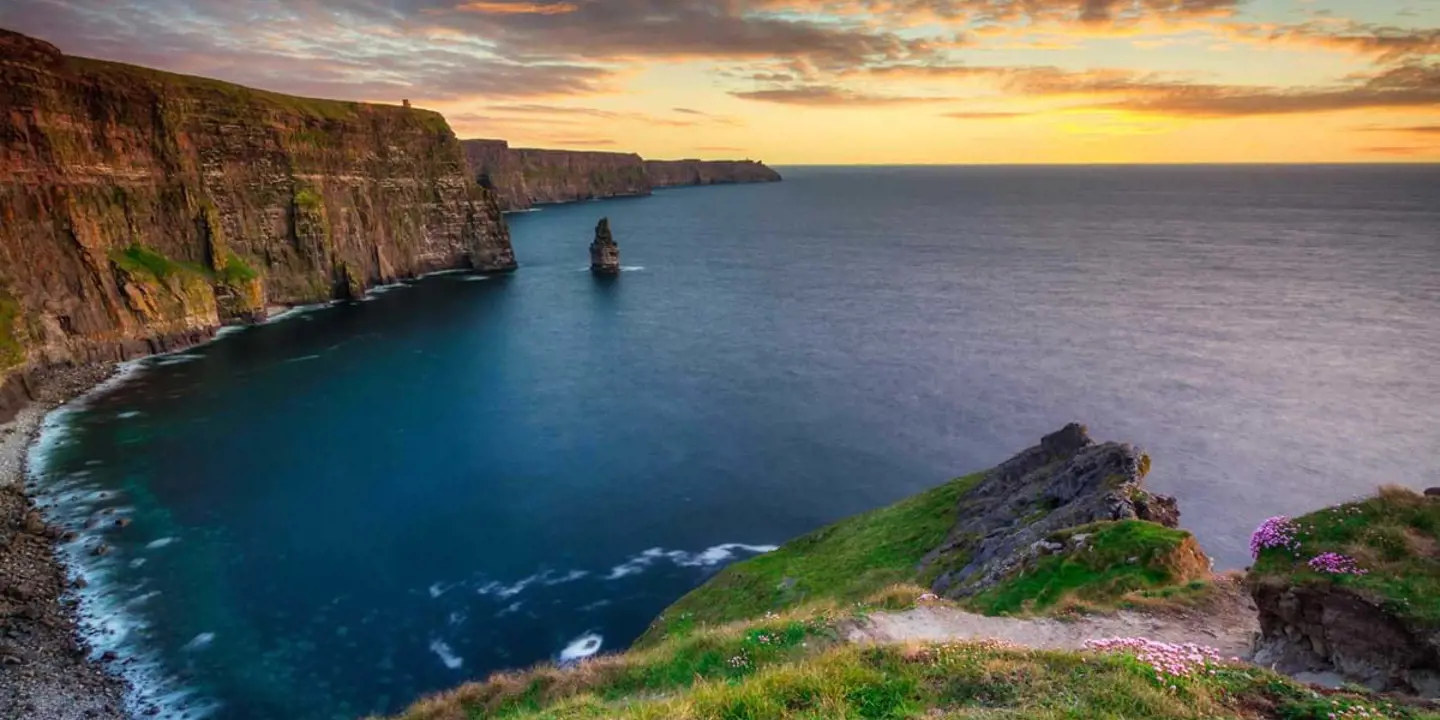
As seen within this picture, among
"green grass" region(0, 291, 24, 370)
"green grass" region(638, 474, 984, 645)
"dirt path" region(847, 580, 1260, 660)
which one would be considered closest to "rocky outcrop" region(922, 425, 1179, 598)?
"green grass" region(638, 474, 984, 645)

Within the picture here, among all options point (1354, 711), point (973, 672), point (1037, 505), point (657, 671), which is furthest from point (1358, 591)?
point (657, 671)

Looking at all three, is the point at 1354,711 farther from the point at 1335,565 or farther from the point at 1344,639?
the point at 1335,565

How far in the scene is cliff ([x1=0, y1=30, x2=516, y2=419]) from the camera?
77.0 metres

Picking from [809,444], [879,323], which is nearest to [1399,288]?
[879,323]

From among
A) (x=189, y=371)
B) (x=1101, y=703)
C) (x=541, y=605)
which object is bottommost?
(x=541, y=605)

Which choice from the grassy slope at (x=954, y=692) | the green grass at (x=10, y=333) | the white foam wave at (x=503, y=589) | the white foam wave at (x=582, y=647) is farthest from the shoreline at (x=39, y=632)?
the grassy slope at (x=954, y=692)

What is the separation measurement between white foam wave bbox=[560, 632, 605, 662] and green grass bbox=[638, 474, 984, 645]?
12.9ft

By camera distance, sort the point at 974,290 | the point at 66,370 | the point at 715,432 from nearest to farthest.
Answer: the point at 715,432, the point at 66,370, the point at 974,290

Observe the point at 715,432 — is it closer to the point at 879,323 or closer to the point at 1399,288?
the point at 879,323

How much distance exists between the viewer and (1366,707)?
1454cm

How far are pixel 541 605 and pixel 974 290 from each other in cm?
10003

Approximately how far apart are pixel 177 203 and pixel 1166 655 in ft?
383

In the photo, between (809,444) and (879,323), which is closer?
(809,444)

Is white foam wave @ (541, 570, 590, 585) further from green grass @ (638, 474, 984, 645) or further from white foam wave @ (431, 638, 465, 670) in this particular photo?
green grass @ (638, 474, 984, 645)
